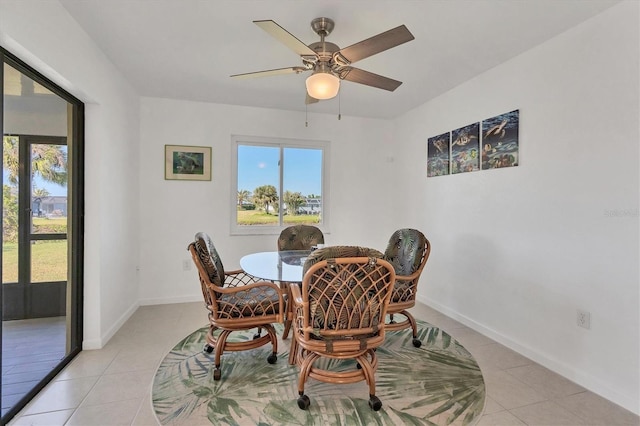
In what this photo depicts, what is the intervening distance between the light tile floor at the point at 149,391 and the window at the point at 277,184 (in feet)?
5.66

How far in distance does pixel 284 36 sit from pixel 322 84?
35 centimetres

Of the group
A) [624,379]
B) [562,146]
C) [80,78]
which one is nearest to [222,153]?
[80,78]

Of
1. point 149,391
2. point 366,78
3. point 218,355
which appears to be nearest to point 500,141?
point 366,78

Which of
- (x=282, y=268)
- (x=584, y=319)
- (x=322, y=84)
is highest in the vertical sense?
(x=322, y=84)

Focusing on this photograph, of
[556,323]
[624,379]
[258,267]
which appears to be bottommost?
[624,379]

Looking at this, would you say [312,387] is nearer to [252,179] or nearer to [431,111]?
[252,179]

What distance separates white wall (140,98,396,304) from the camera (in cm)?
375

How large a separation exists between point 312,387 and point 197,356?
3.32 ft

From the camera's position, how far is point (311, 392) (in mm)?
2035

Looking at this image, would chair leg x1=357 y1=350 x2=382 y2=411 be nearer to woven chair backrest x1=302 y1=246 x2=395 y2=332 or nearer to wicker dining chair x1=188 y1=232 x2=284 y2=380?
woven chair backrest x1=302 y1=246 x2=395 y2=332

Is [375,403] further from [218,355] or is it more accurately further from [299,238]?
[299,238]

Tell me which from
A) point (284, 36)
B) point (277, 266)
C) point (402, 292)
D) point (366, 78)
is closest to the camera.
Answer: point (284, 36)

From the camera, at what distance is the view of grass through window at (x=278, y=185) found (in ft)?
13.5

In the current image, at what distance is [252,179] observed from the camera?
13.5 feet
